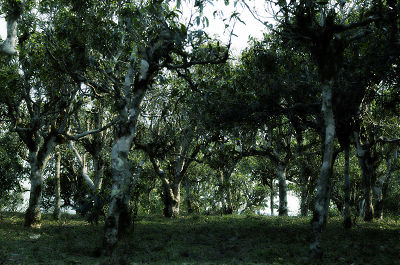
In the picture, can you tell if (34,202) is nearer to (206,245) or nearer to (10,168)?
(206,245)

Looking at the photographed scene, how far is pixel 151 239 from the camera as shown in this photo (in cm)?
1655

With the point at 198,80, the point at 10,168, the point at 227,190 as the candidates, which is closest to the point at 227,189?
the point at 227,190

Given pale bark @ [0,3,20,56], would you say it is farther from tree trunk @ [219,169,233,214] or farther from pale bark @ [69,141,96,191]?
tree trunk @ [219,169,233,214]

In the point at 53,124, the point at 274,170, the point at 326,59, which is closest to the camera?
the point at 326,59

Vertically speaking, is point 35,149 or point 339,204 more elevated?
point 35,149

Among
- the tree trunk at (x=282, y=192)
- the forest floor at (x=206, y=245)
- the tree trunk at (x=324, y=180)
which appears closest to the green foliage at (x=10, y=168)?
the forest floor at (x=206, y=245)

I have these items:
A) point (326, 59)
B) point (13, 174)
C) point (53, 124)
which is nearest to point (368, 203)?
point (326, 59)

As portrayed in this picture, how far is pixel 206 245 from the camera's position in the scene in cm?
1528

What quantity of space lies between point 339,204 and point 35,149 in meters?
37.0

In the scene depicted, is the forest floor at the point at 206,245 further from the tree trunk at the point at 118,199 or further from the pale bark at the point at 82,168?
the pale bark at the point at 82,168

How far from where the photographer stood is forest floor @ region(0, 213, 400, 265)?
1205cm

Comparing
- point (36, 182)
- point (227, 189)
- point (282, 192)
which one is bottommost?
point (282, 192)

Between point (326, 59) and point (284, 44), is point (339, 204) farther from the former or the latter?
point (326, 59)

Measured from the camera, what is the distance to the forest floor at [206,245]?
12.1 m
